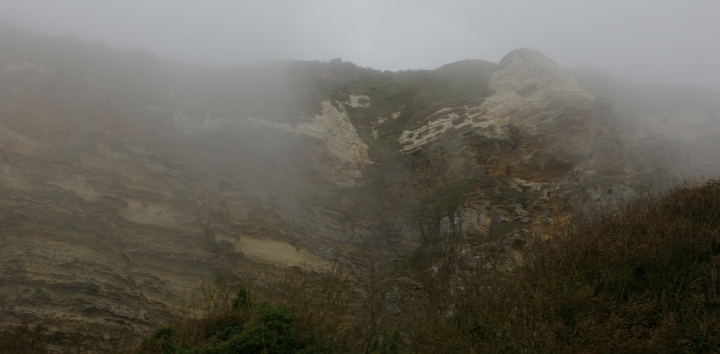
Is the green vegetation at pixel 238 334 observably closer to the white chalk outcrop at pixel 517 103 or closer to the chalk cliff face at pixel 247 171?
the chalk cliff face at pixel 247 171

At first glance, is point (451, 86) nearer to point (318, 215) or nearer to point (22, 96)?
point (318, 215)

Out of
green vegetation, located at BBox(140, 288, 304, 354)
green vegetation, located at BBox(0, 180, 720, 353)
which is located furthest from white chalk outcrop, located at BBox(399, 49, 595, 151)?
green vegetation, located at BBox(140, 288, 304, 354)

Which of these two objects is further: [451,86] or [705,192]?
[451,86]

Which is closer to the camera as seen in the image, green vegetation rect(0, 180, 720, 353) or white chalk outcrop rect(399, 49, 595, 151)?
green vegetation rect(0, 180, 720, 353)

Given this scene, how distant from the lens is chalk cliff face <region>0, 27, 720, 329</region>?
1938cm

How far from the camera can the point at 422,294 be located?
17.9 m

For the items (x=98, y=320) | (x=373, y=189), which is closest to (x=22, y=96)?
(x=98, y=320)

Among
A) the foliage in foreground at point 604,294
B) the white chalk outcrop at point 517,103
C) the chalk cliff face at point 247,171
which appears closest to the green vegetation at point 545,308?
the foliage in foreground at point 604,294

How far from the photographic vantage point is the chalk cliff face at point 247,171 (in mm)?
19375

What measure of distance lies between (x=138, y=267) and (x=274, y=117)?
1546cm

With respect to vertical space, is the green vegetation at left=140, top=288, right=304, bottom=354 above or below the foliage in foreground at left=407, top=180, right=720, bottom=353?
below

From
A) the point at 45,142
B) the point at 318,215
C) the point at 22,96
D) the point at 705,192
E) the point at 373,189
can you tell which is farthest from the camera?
the point at 373,189

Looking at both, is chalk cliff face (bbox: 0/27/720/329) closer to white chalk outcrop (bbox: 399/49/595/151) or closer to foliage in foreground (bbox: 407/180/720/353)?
white chalk outcrop (bbox: 399/49/595/151)

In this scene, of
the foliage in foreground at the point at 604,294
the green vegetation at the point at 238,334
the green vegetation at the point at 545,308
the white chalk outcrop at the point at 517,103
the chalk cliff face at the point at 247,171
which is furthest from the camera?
the white chalk outcrop at the point at 517,103
